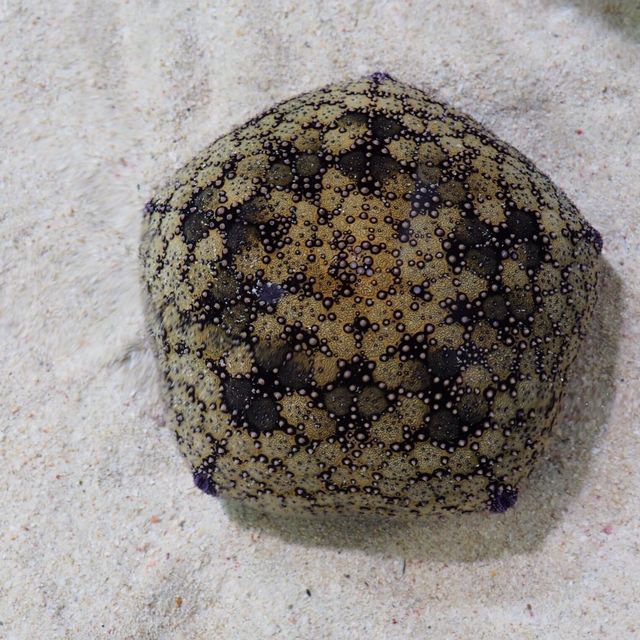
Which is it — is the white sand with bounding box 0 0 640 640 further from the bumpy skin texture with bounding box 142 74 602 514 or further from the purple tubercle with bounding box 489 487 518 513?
the bumpy skin texture with bounding box 142 74 602 514

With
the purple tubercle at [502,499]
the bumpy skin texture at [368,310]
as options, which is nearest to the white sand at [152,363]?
the purple tubercle at [502,499]

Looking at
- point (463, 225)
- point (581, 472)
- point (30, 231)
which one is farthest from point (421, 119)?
point (30, 231)

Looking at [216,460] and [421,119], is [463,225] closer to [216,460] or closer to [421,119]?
[421,119]

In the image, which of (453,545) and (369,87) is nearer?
(369,87)

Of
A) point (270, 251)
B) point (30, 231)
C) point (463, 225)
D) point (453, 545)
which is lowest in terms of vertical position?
point (453, 545)

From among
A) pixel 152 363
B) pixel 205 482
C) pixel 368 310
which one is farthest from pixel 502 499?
pixel 152 363

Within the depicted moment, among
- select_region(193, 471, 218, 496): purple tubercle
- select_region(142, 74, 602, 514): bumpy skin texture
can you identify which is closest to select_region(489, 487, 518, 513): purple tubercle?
select_region(142, 74, 602, 514): bumpy skin texture
